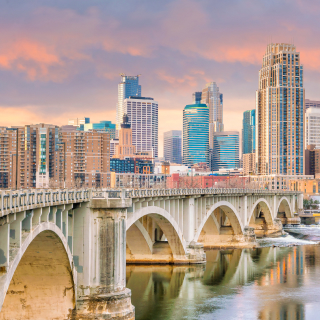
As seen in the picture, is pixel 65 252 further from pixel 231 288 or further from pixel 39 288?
pixel 231 288

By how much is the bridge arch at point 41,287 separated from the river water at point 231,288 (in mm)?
9203

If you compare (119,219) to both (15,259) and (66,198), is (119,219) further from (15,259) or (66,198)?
(15,259)

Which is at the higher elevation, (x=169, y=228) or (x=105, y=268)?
(x=169, y=228)

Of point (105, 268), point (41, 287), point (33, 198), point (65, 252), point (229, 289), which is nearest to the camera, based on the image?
point (33, 198)

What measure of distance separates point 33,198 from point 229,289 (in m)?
35.0

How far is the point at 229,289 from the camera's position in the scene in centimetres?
6131

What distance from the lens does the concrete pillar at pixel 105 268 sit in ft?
137

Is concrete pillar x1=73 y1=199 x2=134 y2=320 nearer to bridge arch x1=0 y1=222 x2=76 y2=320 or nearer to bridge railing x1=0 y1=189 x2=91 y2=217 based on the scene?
bridge arch x1=0 y1=222 x2=76 y2=320

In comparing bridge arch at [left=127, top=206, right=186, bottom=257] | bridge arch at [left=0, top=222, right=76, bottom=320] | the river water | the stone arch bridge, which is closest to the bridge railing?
the stone arch bridge

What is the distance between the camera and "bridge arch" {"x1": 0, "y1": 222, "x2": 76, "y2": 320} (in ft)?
129

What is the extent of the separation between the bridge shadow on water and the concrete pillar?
604cm

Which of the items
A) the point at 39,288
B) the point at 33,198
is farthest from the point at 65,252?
the point at 33,198

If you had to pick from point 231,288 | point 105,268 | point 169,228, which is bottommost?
point 231,288

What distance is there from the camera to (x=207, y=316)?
48.5 m
